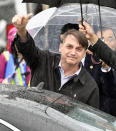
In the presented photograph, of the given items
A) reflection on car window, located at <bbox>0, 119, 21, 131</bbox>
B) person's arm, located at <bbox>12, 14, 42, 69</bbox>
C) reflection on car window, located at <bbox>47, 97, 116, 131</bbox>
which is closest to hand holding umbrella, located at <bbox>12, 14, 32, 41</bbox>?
person's arm, located at <bbox>12, 14, 42, 69</bbox>

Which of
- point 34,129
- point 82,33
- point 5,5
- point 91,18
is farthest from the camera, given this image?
point 5,5

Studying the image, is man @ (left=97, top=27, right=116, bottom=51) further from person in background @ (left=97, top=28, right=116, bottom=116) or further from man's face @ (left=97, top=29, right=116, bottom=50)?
person in background @ (left=97, top=28, right=116, bottom=116)

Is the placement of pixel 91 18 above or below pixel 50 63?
above

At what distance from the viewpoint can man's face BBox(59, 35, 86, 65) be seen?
3.59 metres

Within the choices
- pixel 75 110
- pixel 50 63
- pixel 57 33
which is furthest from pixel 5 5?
pixel 75 110

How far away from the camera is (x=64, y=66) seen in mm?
3656

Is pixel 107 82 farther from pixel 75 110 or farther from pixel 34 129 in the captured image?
pixel 34 129

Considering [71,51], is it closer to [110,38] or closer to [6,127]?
[110,38]

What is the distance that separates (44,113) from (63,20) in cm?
211

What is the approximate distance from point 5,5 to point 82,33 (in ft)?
39.8

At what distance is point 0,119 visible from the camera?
8.23 ft

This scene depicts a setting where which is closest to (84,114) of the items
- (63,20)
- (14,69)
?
(63,20)

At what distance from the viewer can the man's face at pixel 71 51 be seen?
3.59 meters

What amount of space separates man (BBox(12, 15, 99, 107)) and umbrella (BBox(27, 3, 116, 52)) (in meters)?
0.65
